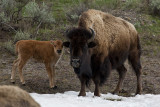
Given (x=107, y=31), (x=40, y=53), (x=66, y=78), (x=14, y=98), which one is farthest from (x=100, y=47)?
(x=14, y=98)

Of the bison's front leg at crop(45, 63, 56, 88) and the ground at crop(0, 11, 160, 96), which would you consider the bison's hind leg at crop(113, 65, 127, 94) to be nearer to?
the ground at crop(0, 11, 160, 96)

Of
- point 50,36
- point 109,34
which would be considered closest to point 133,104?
point 109,34

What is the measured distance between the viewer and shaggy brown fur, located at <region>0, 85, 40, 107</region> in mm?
3373

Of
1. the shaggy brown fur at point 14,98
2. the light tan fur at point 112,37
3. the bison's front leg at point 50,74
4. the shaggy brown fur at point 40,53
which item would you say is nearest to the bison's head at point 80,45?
the light tan fur at point 112,37

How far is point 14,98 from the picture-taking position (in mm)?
3463

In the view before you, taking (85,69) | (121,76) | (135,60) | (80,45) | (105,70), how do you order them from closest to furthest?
(80,45) → (85,69) → (105,70) → (121,76) → (135,60)

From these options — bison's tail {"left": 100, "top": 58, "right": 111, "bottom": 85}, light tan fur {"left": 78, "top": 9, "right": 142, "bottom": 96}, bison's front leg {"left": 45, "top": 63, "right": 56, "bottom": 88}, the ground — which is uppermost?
light tan fur {"left": 78, "top": 9, "right": 142, "bottom": 96}

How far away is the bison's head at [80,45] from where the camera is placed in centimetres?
769

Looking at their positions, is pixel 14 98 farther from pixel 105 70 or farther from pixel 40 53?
pixel 40 53

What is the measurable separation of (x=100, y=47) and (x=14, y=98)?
5312 millimetres

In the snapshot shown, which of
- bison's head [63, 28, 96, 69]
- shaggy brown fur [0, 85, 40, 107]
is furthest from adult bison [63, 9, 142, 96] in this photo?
shaggy brown fur [0, 85, 40, 107]

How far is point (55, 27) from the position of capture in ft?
52.7

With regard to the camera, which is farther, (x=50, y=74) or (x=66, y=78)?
(x=66, y=78)

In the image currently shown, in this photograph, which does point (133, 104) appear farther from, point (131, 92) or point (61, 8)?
point (61, 8)
